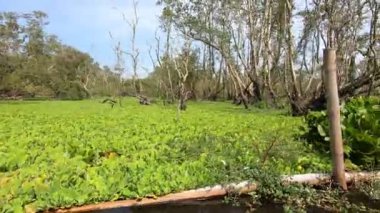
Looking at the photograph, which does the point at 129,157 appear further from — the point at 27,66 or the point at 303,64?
the point at 27,66

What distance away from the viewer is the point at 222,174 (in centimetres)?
627

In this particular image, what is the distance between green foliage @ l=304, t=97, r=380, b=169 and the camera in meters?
7.07

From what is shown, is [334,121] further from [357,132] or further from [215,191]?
[215,191]

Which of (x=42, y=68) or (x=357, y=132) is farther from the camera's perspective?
(x=42, y=68)

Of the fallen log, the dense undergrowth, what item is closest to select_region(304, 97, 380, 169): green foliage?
the dense undergrowth

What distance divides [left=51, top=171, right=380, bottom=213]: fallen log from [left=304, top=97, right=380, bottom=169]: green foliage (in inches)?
21.7

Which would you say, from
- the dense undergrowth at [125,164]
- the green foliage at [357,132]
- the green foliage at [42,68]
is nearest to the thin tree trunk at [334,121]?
the dense undergrowth at [125,164]

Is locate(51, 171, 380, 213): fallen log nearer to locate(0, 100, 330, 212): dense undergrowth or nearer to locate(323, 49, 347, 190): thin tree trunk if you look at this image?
locate(0, 100, 330, 212): dense undergrowth

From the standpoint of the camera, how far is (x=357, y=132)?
7234mm

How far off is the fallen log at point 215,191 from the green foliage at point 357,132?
55 centimetres

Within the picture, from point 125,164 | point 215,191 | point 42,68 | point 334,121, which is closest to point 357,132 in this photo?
point 334,121

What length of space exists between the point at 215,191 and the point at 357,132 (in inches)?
106

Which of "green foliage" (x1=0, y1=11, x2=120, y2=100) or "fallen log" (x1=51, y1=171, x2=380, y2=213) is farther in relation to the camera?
"green foliage" (x1=0, y1=11, x2=120, y2=100)

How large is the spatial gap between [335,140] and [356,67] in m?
21.5
